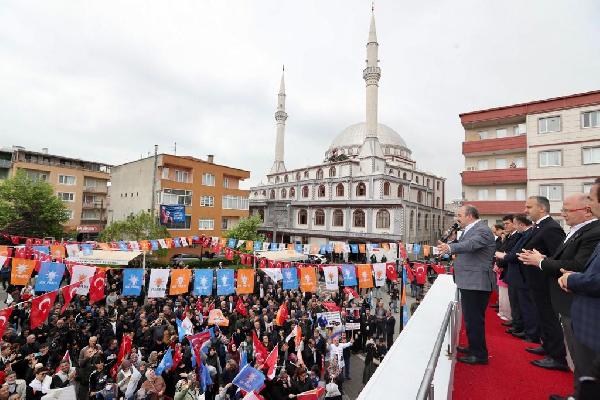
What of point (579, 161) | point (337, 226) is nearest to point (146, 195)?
point (337, 226)

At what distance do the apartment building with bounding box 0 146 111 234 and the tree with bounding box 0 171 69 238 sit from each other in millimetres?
12509

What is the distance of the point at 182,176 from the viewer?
111ft

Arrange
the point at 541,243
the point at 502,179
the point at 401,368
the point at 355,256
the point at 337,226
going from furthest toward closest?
the point at 337,226 < the point at 355,256 < the point at 502,179 < the point at 541,243 < the point at 401,368

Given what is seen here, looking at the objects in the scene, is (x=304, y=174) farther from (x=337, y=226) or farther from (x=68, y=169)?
(x=68, y=169)

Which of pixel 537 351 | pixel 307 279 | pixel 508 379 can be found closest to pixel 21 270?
pixel 307 279

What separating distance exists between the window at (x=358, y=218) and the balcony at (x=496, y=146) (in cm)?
1629

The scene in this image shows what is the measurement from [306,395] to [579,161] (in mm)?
26183

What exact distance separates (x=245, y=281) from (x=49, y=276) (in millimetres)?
7345

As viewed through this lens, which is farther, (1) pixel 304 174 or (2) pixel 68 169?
(1) pixel 304 174

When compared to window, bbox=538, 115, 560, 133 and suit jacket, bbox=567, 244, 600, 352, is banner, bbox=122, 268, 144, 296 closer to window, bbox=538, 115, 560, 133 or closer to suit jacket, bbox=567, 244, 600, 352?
suit jacket, bbox=567, 244, 600, 352

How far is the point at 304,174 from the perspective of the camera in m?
53.9

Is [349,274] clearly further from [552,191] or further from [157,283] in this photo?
[552,191]

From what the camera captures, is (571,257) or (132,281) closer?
(571,257)

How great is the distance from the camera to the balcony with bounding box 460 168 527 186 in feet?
81.8
